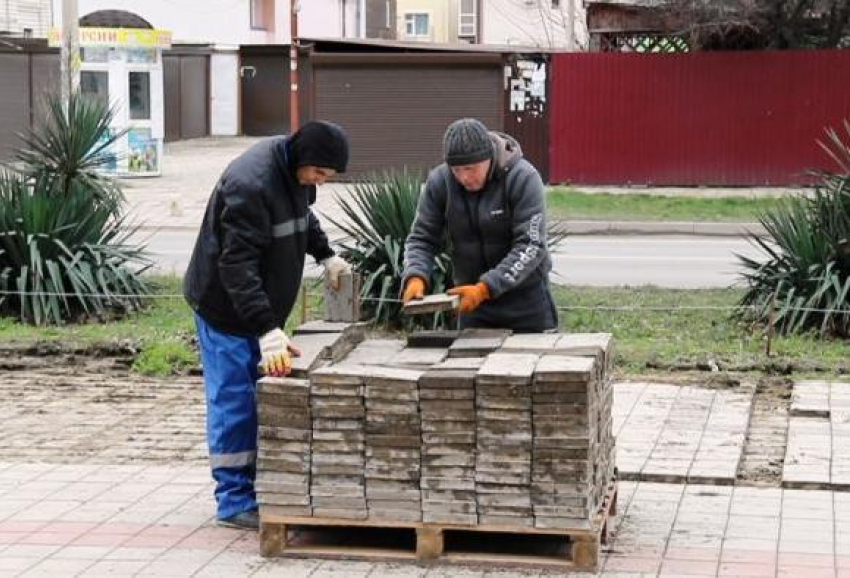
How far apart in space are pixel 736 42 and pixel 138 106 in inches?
421

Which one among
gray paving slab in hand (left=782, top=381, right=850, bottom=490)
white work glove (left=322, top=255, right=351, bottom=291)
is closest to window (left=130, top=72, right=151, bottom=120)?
gray paving slab in hand (left=782, top=381, right=850, bottom=490)

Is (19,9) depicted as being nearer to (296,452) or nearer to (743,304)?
Answer: (743,304)

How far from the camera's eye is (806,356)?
11.6 m

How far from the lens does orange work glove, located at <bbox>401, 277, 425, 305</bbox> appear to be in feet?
24.7

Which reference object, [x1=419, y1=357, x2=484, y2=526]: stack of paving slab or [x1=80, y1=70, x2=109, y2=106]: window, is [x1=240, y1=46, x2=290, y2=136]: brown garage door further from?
[x1=419, y1=357, x2=484, y2=526]: stack of paving slab

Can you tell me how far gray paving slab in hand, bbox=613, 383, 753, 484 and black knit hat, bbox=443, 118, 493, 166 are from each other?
199 centimetres

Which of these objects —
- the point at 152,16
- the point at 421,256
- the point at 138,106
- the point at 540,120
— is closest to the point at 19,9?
the point at 152,16

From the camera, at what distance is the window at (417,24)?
223 feet

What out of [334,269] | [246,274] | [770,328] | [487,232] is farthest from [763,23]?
[246,274]

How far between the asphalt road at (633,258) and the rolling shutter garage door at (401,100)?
21.6 ft

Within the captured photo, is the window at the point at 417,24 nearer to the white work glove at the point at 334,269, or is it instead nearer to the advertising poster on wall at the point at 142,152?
the advertising poster on wall at the point at 142,152

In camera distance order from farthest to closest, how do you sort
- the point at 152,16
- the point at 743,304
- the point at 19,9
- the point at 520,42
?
the point at 520,42
the point at 152,16
the point at 19,9
the point at 743,304

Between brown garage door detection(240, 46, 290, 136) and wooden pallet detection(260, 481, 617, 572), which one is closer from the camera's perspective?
wooden pallet detection(260, 481, 617, 572)

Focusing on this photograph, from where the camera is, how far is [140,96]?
30688 mm
